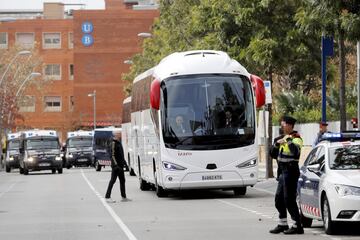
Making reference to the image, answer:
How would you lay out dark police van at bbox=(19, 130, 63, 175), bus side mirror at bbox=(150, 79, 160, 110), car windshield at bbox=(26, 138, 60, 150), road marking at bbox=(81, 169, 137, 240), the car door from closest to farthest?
1. the car door
2. road marking at bbox=(81, 169, 137, 240)
3. bus side mirror at bbox=(150, 79, 160, 110)
4. dark police van at bbox=(19, 130, 63, 175)
5. car windshield at bbox=(26, 138, 60, 150)

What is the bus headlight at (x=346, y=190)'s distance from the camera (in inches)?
661

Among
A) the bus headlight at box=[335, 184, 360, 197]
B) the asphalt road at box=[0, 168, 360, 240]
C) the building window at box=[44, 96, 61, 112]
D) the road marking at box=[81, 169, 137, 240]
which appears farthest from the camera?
the building window at box=[44, 96, 61, 112]

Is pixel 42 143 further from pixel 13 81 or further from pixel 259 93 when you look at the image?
pixel 13 81

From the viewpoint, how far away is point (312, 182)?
18234 millimetres

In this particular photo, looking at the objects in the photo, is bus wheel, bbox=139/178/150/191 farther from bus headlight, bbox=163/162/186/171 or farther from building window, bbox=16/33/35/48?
building window, bbox=16/33/35/48

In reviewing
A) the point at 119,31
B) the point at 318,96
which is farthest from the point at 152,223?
the point at 119,31

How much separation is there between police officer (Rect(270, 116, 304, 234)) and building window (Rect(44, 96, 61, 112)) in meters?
116

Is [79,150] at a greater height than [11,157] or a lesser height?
greater

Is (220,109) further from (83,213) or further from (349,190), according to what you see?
(349,190)

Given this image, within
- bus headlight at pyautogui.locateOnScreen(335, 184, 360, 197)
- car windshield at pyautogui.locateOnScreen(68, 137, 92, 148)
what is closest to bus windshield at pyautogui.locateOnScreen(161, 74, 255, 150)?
bus headlight at pyautogui.locateOnScreen(335, 184, 360, 197)

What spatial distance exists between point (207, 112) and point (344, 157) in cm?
1092

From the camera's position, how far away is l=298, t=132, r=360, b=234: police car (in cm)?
1683

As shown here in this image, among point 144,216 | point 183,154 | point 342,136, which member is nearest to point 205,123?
point 183,154

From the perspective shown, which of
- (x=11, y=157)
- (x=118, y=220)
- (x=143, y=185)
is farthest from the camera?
(x=11, y=157)
